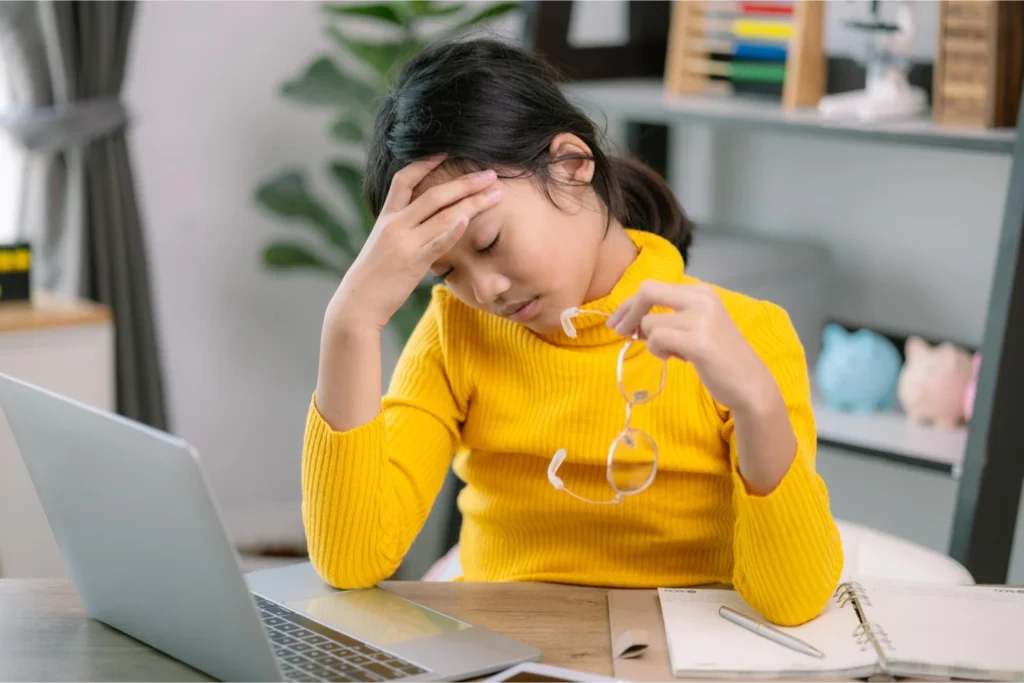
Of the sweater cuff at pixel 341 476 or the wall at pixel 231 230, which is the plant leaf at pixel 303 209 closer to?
the wall at pixel 231 230

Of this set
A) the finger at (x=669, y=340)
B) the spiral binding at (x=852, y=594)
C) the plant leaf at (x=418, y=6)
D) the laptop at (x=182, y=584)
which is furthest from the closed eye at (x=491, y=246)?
the plant leaf at (x=418, y=6)

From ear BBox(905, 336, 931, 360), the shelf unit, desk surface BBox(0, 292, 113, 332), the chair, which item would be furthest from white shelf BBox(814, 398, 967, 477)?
desk surface BBox(0, 292, 113, 332)

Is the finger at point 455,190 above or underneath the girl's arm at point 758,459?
above

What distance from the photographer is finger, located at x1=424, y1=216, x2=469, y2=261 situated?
1106 mm

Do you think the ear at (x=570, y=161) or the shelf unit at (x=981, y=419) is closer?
the ear at (x=570, y=161)

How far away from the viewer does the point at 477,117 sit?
1.14 metres

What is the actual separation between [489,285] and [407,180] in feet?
0.40

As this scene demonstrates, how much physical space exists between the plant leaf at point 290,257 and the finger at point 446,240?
59.0 inches

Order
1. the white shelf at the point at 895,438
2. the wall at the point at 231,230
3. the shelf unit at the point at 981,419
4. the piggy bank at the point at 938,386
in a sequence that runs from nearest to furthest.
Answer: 1. the shelf unit at the point at 981,419
2. the white shelf at the point at 895,438
3. the piggy bank at the point at 938,386
4. the wall at the point at 231,230

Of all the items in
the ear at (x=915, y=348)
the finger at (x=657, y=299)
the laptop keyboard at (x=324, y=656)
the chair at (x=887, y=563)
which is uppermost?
the finger at (x=657, y=299)

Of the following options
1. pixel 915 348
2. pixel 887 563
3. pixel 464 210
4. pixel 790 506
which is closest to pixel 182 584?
pixel 464 210

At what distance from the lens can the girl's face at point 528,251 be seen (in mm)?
1138

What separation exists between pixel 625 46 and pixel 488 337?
53.8 inches

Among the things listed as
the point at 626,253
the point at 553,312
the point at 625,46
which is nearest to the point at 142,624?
the point at 553,312
